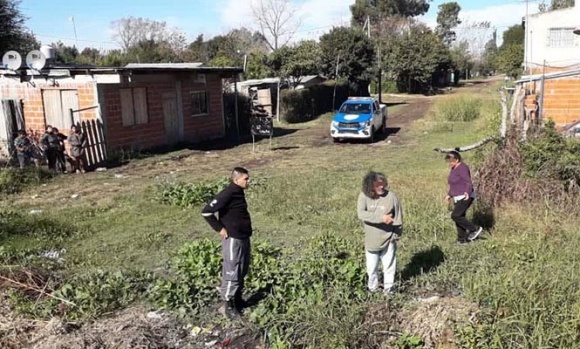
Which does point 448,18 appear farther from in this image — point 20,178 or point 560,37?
point 20,178

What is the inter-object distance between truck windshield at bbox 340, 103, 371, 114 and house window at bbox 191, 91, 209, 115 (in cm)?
576

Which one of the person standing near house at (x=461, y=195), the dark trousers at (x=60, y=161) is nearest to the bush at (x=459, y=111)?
the dark trousers at (x=60, y=161)

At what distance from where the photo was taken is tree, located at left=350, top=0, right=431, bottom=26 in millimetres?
75125

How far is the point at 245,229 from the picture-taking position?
5676mm

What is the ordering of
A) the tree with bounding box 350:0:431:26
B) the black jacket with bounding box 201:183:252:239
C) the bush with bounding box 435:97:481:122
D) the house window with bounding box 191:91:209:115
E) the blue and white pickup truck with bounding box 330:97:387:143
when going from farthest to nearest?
the tree with bounding box 350:0:431:26, the bush with bounding box 435:97:481:122, the house window with bounding box 191:91:209:115, the blue and white pickup truck with bounding box 330:97:387:143, the black jacket with bounding box 201:183:252:239

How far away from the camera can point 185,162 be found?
57.6 feet

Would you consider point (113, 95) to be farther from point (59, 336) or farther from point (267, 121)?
point (59, 336)

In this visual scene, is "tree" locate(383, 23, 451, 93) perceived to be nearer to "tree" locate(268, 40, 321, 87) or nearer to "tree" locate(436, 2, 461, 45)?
"tree" locate(268, 40, 321, 87)

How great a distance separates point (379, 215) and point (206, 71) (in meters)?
17.4

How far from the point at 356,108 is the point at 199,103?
6.57 meters

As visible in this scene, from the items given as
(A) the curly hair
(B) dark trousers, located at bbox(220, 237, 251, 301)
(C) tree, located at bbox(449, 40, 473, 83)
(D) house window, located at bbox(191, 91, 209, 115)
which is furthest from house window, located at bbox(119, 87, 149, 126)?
(C) tree, located at bbox(449, 40, 473, 83)

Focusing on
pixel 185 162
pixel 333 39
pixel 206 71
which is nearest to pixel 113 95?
pixel 185 162

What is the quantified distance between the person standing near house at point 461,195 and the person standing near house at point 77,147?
1132cm

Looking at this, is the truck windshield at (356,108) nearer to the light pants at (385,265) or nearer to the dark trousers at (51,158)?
the dark trousers at (51,158)
